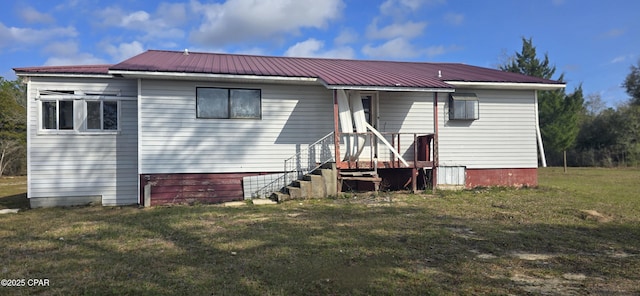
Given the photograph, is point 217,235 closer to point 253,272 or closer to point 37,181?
point 253,272

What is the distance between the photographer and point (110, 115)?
10.4 m

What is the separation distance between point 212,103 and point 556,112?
89.7 feet

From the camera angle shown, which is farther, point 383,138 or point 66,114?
point 66,114

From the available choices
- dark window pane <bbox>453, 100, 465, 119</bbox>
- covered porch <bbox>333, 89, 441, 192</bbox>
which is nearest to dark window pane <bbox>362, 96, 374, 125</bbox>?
covered porch <bbox>333, 89, 441, 192</bbox>

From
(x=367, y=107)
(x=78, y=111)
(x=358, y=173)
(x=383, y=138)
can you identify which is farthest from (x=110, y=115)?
(x=383, y=138)

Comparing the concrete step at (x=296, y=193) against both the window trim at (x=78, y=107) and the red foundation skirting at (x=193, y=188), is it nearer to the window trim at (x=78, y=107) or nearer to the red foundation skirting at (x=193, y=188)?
the red foundation skirting at (x=193, y=188)

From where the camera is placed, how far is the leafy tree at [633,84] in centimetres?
3642

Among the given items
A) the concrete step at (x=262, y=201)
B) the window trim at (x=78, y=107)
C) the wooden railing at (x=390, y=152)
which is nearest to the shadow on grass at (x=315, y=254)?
the concrete step at (x=262, y=201)

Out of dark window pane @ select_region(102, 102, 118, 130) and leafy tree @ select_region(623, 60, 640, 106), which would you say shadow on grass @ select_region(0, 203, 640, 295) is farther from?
leafy tree @ select_region(623, 60, 640, 106)

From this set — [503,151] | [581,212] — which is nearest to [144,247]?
[581,212]

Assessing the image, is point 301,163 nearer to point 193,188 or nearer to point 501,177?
point 193,188

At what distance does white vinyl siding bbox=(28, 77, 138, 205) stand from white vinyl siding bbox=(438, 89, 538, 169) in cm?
857

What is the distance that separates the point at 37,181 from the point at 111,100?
268 centimetres

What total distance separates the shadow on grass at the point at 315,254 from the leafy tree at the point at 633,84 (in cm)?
3862
